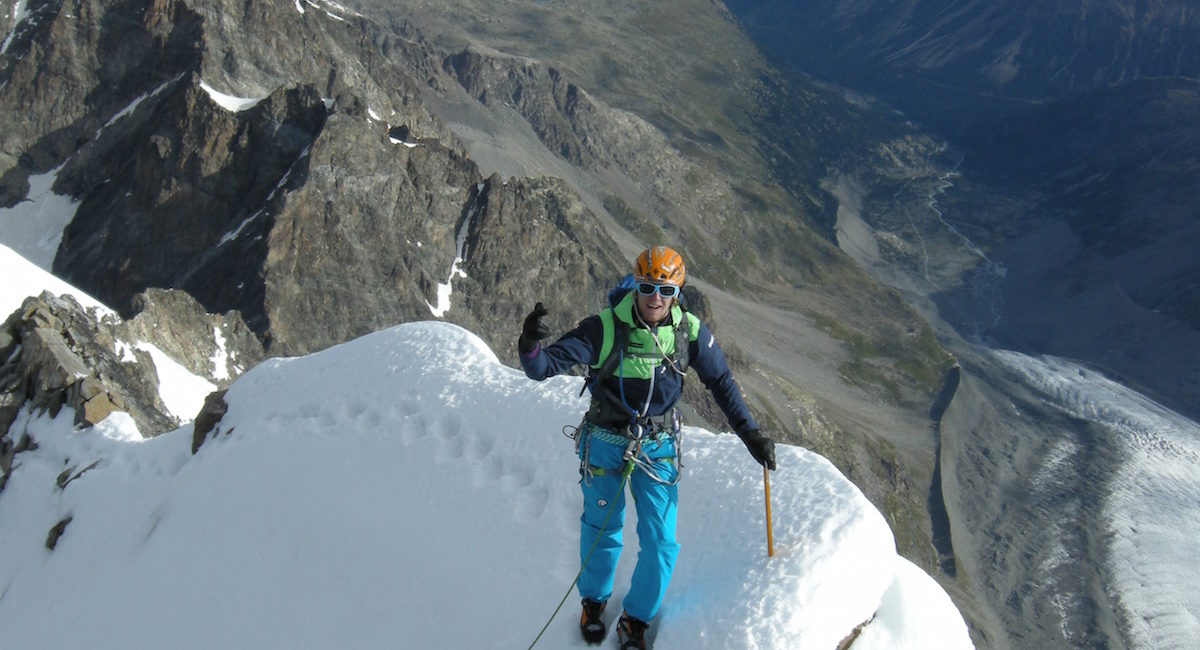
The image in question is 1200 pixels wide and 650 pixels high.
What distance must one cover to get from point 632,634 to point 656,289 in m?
4.21

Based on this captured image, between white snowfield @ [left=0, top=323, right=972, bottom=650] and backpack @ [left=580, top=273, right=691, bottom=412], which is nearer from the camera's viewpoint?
backpack @ [left=580, top=273, right=691, bottom=412]

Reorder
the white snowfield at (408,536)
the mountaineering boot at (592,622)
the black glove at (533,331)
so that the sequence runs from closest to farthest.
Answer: the black glove at (533,331) → the mountaineering boot at (592,622) → the white snowfield at (408,536)

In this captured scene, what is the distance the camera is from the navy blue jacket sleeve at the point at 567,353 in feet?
31.0

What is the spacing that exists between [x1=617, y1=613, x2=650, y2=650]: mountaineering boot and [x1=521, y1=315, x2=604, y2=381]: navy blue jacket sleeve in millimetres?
3203

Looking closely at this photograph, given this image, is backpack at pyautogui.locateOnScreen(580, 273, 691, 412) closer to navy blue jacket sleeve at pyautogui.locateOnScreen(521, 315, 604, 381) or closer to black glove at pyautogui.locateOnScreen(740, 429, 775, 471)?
navy blue jacket sleeve at pyautogui.locateOnScreen(521, 315, 604, 381)

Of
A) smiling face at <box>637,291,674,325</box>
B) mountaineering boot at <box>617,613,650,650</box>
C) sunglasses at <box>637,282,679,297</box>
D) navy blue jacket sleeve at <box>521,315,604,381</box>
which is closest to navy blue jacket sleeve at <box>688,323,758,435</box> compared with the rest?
smiling face at <box>637,291,674,325</box>

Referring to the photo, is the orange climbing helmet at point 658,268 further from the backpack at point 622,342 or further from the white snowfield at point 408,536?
the white snowfield at point 408,536

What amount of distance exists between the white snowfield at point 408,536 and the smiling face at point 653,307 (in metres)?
3.59

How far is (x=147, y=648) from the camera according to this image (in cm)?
1393

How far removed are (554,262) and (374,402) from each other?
94414 mm

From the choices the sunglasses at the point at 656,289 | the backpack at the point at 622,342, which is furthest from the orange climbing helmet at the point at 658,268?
the backpack at the point at 622,342

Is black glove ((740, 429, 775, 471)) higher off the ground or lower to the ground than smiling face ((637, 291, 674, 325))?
lower

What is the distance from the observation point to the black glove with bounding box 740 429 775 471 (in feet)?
33.0

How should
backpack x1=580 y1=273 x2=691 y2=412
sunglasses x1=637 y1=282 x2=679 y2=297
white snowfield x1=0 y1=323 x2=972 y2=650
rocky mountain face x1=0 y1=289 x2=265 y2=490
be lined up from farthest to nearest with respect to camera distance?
rocky mountain face x1=0 y1=289 x2=265 y2=490 → white snowfield x1=0 y1=323 x2=972 y2=650 → backpack x1=580 y1=273 x2=691 y2=412 → sunglasses x1=637 y1=282 x2=679 y2=297
